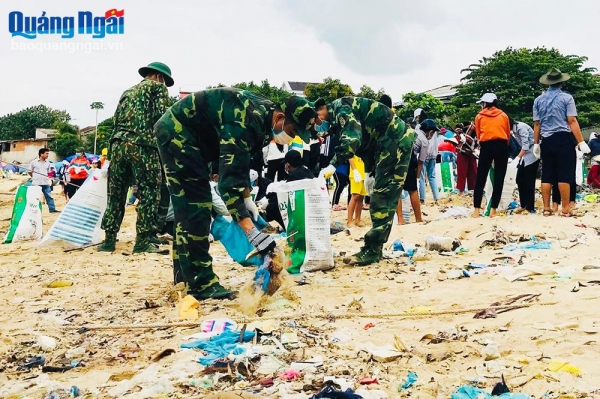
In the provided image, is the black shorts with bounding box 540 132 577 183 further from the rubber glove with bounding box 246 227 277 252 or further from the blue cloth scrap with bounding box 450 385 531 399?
the blue cloth scrap with bounding box 450 385 531 399

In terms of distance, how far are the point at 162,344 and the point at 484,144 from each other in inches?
209

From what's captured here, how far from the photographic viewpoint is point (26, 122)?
6700cm

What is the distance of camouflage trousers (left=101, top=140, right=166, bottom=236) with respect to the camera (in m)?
5.68

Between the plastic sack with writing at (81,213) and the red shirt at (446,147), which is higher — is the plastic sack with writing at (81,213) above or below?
below

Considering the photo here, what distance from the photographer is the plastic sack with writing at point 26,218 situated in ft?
24.1

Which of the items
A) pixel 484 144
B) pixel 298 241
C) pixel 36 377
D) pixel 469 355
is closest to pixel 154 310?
pixel 36 377

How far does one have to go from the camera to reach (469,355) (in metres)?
2.51

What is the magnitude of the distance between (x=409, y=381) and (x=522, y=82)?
26.3m

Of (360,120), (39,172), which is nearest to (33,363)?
(360,120)

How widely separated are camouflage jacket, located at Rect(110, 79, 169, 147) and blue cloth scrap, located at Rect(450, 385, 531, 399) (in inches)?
169

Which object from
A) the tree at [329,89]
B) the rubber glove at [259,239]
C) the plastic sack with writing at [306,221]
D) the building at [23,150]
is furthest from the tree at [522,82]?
the building at [23,150]

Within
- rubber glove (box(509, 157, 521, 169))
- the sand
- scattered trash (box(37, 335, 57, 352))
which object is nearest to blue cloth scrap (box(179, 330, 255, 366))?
the sand

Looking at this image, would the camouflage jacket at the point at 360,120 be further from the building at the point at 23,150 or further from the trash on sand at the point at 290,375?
the building at the point at 23,150

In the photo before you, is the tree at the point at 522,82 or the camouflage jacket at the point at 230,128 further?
the tree at the point at 522,82
